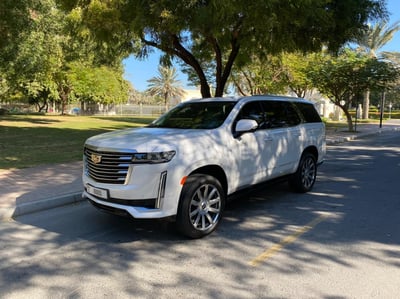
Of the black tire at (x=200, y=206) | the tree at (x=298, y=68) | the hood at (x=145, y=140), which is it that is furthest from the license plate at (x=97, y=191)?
the tree at (x=298, y=68)

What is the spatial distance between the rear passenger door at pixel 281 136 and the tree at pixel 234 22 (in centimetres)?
233

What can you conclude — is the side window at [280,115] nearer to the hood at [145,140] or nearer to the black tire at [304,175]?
the black tire at [304,175]

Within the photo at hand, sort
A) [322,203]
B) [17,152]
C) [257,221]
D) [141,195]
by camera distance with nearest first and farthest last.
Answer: [141,195] → [257,221] → [322,203] → [17,152]

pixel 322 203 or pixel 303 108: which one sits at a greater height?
pixel 303 108

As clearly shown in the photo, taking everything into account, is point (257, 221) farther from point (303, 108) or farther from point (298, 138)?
point (303, 108)

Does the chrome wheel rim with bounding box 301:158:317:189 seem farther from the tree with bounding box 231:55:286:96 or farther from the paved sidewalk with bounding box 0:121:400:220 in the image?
the tree with bounding box 231:55:286:96

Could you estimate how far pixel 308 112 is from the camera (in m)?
7.80

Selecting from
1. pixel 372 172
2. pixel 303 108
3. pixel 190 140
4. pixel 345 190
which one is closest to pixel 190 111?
pixel 190 140

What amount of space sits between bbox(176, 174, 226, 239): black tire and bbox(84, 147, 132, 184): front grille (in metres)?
0.78

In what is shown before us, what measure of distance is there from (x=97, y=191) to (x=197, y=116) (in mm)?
2014

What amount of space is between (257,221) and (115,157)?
2356 mm

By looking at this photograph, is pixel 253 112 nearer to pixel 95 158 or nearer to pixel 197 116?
pixel 197 116

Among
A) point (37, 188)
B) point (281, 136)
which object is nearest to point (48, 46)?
point (37, 188)

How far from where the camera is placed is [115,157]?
484 cm
